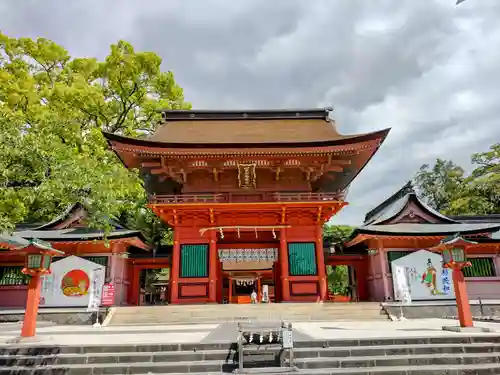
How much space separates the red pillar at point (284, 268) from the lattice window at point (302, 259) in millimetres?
203

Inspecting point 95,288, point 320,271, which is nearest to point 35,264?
point 95,288

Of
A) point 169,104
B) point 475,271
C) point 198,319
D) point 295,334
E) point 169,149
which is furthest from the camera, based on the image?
point 169,104

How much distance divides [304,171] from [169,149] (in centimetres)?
669

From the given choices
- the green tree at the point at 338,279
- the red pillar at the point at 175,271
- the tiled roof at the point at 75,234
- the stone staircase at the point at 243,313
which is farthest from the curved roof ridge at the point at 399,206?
the tiled roof at the point at 75,234

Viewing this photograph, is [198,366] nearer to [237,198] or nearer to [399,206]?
[237,198]

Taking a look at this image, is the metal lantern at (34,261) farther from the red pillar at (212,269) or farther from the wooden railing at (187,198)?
the red pillar at (212,269)

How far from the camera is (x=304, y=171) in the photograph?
57.6ft

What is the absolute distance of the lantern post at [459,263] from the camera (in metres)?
10.2

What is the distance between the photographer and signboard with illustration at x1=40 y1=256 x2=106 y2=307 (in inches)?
607

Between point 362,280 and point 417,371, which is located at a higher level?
point 362,280

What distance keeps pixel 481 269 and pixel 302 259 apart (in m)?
9.05

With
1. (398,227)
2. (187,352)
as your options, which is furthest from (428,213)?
(187,352)

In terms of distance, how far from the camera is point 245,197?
17.6 m

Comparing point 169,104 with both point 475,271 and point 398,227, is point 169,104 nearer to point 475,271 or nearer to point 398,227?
point 398,227
